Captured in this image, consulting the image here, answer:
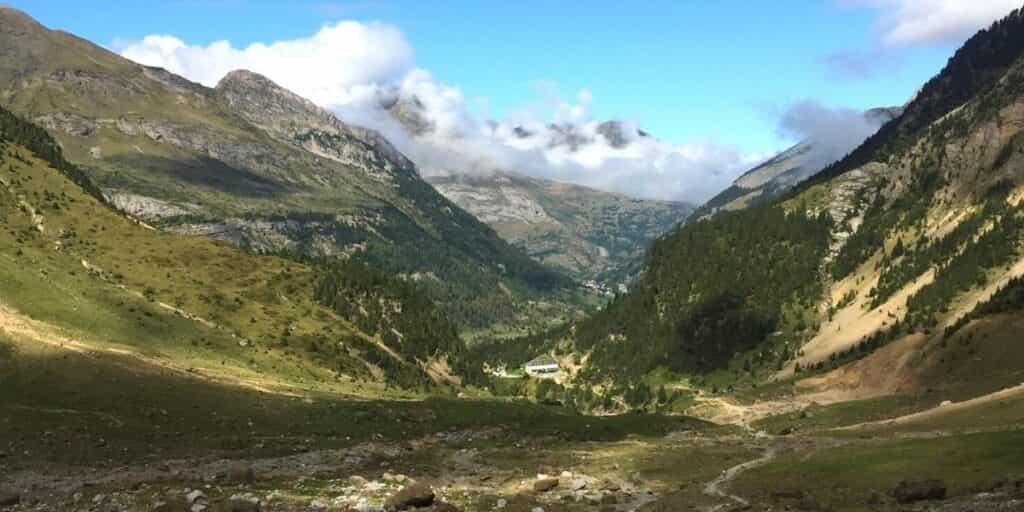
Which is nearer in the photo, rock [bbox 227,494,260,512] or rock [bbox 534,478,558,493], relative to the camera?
rock [bbox 227,494,260,512]

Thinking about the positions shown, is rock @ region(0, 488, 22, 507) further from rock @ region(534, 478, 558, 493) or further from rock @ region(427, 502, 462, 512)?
rock @ region(534, 478, 558, 493)

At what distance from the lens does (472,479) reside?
52938 millimetres

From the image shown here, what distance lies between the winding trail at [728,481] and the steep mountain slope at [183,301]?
174 ft

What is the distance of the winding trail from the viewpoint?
136 ft

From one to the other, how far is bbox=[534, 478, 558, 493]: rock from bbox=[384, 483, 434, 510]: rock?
28.7 feet

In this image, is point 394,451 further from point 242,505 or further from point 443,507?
point 242,505

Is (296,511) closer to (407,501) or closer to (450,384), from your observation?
(407,501)

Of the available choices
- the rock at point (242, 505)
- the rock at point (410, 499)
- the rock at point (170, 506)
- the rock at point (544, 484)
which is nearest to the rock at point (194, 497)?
the rock at point (170, 506)

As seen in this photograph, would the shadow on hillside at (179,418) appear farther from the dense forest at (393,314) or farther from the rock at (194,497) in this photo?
the dense forest at (393,314)

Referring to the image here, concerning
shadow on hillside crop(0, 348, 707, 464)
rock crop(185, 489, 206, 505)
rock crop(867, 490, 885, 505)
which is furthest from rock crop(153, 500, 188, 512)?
rock crop(867, 490, 885, 505)

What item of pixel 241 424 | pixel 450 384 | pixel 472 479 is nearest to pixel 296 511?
pixel 472 479

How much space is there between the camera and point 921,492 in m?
36.9

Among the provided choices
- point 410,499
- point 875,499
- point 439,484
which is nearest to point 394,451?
point 439,484

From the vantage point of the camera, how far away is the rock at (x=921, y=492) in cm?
3678
